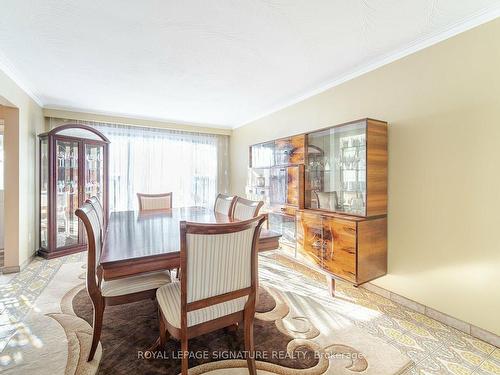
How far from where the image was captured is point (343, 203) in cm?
270

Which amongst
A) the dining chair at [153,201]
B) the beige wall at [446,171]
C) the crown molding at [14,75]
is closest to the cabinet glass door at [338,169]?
the beige wall at [446,171]

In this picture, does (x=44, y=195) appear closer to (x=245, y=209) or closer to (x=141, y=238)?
(x=141, y=238)

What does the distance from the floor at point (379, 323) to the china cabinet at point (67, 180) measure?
2.32ft

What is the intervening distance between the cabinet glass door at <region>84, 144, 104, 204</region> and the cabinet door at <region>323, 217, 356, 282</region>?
385 centimetres

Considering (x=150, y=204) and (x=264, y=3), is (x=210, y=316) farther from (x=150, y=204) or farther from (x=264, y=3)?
(x=150, y=204)

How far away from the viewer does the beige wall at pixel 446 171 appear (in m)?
1.85

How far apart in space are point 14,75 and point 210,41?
260 centimetres

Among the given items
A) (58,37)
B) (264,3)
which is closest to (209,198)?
(58,37)

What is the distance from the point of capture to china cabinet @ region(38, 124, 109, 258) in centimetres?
370

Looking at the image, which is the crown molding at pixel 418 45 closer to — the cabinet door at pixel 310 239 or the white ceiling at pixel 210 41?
the white ceiling at pixel 210 41

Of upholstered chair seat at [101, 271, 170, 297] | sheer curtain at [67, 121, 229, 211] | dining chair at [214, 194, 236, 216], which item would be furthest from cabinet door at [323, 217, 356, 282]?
sheer curtain at [67, 121, 229, 211]

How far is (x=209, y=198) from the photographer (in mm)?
5598

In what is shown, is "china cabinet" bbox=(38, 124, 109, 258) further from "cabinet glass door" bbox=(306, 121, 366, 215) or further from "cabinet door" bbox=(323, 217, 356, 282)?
"cabinet door" bbox=(323, 217, 356, 282)

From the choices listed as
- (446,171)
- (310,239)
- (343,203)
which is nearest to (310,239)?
(310,239)
